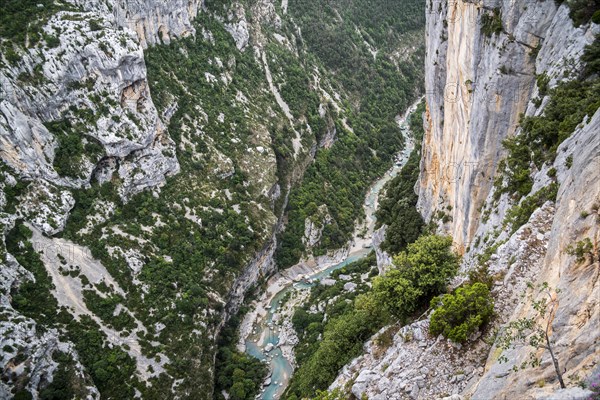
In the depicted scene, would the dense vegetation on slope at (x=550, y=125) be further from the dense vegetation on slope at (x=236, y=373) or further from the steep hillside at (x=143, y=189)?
the steep hillside at (x=143, y=189)

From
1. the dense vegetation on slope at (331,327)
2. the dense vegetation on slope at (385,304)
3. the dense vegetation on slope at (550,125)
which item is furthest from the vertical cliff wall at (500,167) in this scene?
the dense vegetation on slope at (331,327)

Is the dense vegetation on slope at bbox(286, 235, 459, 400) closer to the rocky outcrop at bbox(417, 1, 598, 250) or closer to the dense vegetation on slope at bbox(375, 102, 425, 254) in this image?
the rocky outcrop at bbox(417, 1, 598, 250)

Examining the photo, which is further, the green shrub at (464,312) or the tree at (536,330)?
the green shrub at (464,312)

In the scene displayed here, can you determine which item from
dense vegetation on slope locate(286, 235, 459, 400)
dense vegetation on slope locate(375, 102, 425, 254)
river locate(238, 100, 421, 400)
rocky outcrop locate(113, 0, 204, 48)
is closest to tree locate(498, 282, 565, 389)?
dense vegetation on slope locate(286, 235, 459, 400)

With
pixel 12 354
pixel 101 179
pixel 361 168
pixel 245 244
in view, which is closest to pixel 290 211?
pixel 245 244

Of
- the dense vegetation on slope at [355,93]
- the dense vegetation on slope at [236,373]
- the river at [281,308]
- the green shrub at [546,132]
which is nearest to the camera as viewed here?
the green shrub at [546,132]

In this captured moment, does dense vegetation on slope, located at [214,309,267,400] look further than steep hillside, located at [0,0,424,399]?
Yes

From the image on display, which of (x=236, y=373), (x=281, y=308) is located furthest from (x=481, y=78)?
(x=281, y=308)
